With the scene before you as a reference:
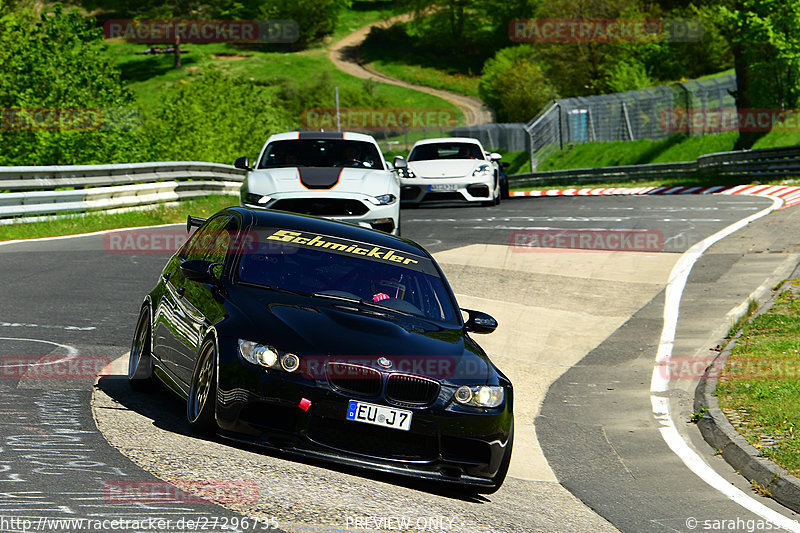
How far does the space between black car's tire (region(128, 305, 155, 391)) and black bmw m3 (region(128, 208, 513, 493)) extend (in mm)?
166

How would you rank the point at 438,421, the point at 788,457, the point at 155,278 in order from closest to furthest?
the point at 438,421
the point at 788,457
the point at 155,278

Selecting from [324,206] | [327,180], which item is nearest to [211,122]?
[327,180]

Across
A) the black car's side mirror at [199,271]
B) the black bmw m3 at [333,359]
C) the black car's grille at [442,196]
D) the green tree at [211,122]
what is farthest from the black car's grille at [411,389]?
the green tree at [211,122]

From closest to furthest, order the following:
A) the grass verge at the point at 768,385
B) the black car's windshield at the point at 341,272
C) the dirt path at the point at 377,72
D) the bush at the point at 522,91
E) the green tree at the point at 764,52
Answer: the black car's windshield at the point at 341,272 → the grass verge at the point at 768,385 → the green tree at the point at 764,52 → the bush at the point at 522,91 → the dirt path at the point at 377,72

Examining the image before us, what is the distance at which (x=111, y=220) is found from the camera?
69.5ft

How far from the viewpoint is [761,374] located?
33.8 feet

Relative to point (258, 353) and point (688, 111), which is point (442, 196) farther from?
point (688, 111)

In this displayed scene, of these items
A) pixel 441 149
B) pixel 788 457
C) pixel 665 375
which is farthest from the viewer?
pixel 441 149

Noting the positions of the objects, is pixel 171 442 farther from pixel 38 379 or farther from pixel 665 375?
pixel 665 375

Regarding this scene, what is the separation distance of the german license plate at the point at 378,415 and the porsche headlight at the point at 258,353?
53cm

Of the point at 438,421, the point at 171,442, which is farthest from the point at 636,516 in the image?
the point at 171,442

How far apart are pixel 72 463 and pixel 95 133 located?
26.2 metres

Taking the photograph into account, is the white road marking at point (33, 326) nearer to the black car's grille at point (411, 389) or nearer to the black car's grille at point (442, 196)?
the black car's grille at point (411, 389)

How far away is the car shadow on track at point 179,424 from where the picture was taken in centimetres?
642
